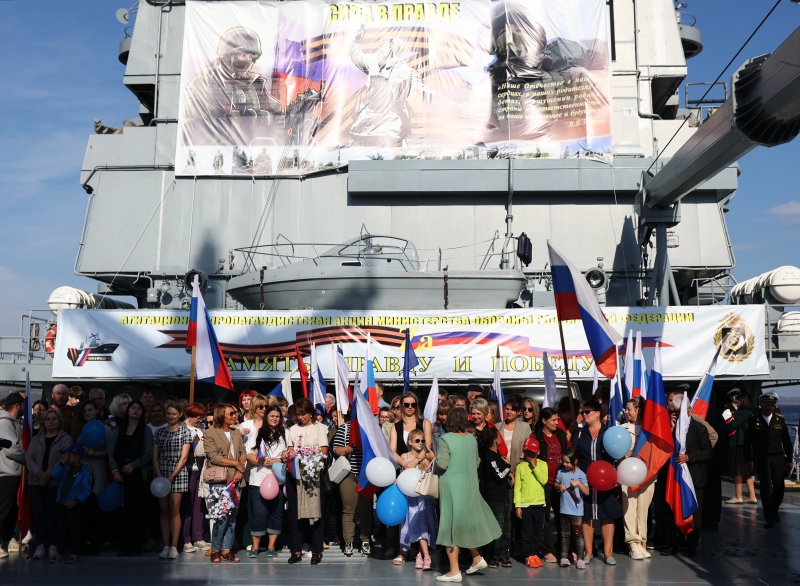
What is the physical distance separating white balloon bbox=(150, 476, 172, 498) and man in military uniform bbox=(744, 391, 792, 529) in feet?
24.2

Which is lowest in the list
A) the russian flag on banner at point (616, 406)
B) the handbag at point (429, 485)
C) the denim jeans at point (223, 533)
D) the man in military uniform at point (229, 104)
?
the denim jeans at point (223, 533)

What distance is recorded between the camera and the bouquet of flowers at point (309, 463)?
8.31 m

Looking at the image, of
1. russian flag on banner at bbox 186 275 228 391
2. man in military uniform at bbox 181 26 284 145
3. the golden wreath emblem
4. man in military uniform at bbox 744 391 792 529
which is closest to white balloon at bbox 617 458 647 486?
man in military uniform at bbox 744 391 792 529

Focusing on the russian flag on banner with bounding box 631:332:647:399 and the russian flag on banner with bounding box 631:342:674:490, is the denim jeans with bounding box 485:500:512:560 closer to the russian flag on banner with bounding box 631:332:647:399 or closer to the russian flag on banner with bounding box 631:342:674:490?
the russian flag on banner with bounding box 631:342:674:490

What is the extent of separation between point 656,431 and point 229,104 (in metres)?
15.6

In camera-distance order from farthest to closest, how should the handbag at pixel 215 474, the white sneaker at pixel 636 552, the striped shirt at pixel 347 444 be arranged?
the striped shirt at pixel 347 444 → the white sneaker at pixel 636 552 → the handbag at pixel 215 474

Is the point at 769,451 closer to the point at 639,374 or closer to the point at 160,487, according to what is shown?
the point at 639,374

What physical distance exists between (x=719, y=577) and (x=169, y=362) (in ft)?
36.4

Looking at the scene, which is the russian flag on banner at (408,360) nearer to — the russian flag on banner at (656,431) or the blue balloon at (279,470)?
the blue balloon at (279,470)

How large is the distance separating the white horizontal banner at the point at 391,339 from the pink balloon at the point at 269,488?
7.02 meters

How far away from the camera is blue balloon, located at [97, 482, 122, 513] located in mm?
8344

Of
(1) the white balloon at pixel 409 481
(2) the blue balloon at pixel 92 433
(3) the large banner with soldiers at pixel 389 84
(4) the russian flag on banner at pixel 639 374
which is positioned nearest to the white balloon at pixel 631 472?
(4) the russian flag on banner at pixel 639 374

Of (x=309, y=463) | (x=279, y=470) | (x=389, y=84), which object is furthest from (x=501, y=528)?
(x=389, y=84)

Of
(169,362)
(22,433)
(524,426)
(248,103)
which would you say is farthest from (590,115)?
(22,433)
